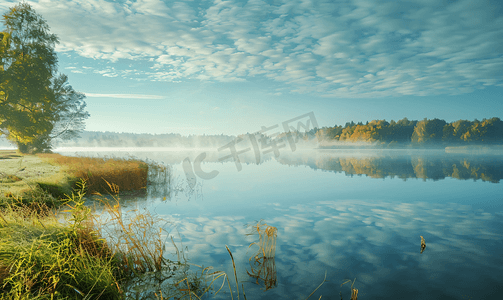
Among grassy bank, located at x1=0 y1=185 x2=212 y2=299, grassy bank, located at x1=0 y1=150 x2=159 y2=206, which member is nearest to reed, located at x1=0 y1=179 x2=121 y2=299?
grassy bank, located at x1=0 y1=185 x2=212 y2=299

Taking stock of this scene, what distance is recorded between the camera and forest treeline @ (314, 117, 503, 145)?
13162 centimetres

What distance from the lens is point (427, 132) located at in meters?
144

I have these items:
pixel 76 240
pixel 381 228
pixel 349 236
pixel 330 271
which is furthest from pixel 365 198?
pixel 76 240

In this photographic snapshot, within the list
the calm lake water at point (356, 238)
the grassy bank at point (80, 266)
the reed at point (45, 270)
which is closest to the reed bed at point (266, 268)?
the calm lake water at point (356, 238)

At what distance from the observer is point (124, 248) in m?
6.38

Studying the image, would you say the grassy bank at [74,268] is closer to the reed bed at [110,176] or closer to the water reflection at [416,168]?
the reed bed at [110,176]

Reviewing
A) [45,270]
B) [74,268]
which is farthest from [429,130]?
[45,270]

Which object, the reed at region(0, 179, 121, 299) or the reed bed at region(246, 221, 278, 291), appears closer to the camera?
the reed at region(0, 179, 121, 299)

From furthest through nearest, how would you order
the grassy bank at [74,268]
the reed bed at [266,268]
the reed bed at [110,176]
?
the reed bed at [110,176], the reed bed at [266,268], the grassy bank at [74,268]

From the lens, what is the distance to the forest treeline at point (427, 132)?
132 m

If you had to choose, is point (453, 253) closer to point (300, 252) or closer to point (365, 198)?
point (300, 252)

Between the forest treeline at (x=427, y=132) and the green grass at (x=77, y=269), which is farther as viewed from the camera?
the forest treeline at (x=427, y=132)

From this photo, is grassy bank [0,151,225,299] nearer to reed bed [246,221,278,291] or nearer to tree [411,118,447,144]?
reed bed [246,221,278,291]

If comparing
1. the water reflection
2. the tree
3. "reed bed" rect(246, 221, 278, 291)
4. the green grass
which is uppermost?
the tree
